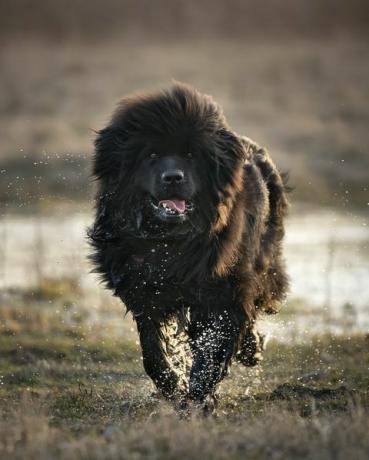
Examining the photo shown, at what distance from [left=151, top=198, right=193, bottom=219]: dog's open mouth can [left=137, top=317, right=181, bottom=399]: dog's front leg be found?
87 centimetres

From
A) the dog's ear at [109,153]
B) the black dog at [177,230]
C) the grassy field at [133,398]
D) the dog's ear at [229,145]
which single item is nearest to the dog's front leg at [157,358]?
the black dog at [177,230]

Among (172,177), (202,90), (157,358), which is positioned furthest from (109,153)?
(202,90)

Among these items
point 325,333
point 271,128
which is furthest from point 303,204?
point 325,333

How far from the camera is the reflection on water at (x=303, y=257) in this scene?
11969 millimetres

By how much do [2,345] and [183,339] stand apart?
2541 mm

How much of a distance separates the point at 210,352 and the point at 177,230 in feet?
3.00

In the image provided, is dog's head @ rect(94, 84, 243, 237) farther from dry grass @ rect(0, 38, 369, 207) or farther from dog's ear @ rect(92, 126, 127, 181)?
dry grass @ rect(0, 38, 369, 207)

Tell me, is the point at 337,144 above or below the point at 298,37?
below

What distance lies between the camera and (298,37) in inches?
1804

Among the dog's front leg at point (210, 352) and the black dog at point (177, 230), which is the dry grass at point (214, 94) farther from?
the dog's front leg at point (210, 352)

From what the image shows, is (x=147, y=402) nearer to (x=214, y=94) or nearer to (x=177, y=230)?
(x=177, y=230)

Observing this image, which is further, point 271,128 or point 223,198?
point 271,128

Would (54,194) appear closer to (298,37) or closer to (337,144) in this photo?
(337,144)

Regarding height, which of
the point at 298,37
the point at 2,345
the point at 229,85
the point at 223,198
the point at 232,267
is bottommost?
the point at 2,345
